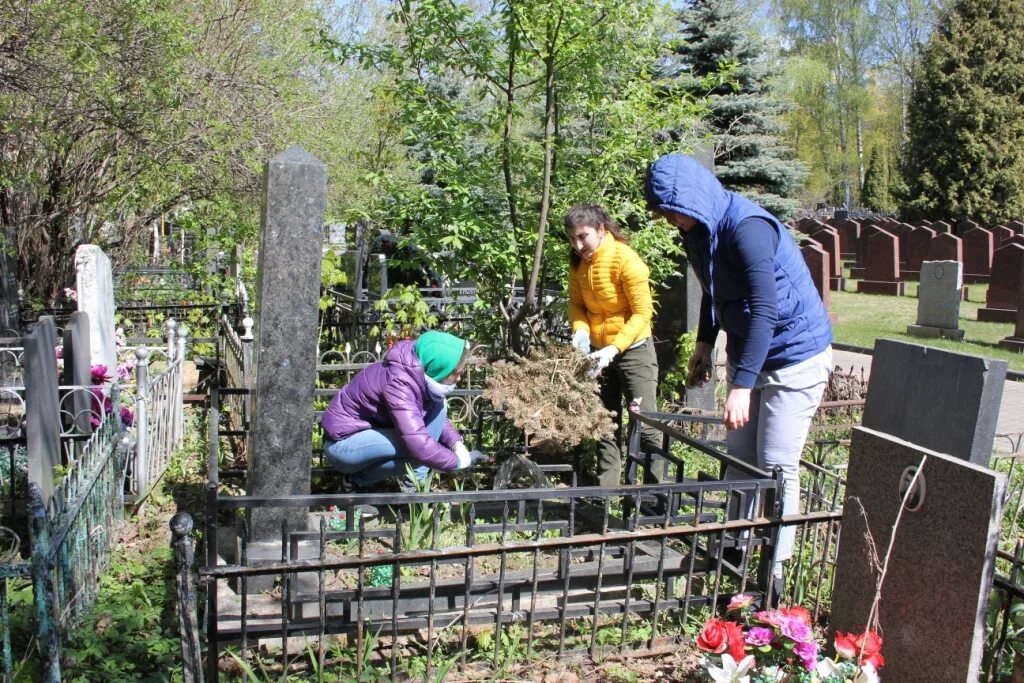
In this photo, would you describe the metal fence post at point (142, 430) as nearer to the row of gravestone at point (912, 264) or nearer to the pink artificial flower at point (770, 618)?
the pink artificial flower at point (770, 618)

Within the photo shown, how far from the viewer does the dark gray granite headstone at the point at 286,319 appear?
3.49m

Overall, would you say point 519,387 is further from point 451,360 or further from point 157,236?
point 157,236

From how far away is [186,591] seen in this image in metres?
2.47

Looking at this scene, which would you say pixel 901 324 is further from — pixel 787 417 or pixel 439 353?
pixel 439 353

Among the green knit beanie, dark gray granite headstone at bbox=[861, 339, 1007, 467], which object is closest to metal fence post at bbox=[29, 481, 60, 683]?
the green knit beanie

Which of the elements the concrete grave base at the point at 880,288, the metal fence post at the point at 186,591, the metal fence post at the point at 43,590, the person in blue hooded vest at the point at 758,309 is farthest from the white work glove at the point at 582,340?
the concrete grave base at the point at 880,288

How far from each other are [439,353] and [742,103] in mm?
11187

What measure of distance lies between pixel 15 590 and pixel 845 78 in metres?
45.0

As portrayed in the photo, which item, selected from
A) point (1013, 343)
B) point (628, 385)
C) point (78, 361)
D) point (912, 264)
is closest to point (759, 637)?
point (628, 385)

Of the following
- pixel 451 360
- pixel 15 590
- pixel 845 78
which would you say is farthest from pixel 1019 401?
pixel 845 78

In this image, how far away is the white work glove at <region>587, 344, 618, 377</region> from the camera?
4215mm

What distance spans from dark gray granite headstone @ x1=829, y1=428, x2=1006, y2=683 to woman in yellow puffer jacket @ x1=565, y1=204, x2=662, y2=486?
1572 millimetres

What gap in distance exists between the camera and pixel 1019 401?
852 cm

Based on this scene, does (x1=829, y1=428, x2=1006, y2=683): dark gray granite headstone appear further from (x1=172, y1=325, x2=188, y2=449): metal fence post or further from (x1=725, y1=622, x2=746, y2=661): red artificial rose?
(x1=172, y1=325, x2=188, y2=449): metal fence post
